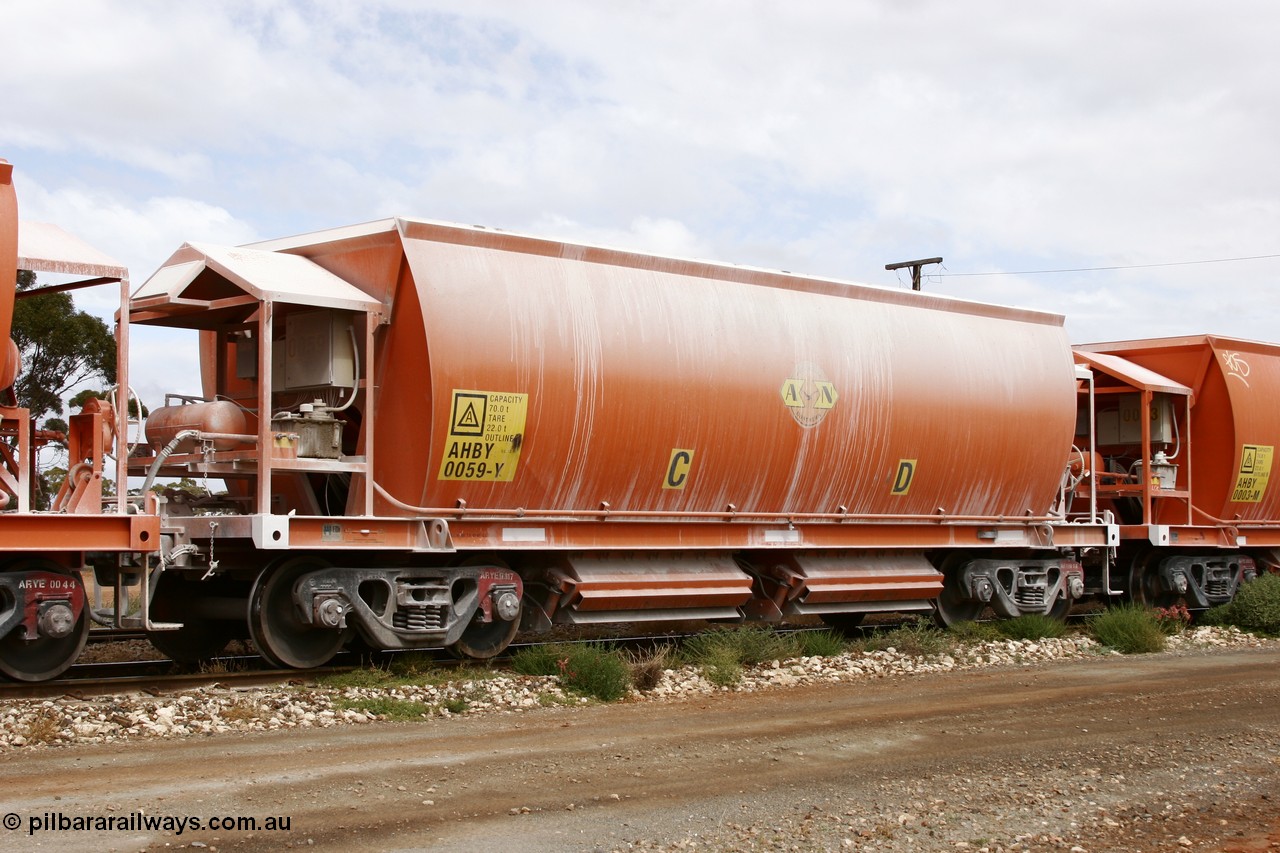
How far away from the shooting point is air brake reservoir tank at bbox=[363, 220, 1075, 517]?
12.6m

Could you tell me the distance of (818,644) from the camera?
14852 mm

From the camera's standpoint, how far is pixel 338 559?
500 inches

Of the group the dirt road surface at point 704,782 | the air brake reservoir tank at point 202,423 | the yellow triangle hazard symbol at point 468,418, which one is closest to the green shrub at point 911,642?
the dirt road surface at point 704,782

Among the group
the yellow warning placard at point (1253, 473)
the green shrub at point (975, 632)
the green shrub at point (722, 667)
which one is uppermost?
the yellow warning placard at point (1253, 473)

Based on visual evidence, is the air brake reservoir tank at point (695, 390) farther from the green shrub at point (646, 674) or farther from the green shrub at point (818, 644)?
the green shrub at point (646, 674)

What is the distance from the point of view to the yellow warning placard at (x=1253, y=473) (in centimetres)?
2006

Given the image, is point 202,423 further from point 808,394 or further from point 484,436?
point 808,394

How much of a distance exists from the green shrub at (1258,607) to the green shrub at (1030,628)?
11.8 ft

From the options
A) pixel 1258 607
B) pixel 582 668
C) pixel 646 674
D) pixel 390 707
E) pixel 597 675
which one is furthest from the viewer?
pixel 1258 607

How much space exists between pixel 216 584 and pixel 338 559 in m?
1.58

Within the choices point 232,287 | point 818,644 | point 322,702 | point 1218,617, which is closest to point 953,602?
point 818,644

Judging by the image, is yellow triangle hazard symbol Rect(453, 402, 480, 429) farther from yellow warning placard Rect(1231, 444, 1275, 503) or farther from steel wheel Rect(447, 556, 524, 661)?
yellow warning placard Rect(1231, 444, 1275, 503)

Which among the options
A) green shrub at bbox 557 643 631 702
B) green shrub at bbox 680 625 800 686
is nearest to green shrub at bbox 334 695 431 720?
green shrub at bbox 557 643 631 702

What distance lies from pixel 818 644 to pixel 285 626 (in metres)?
5.57
